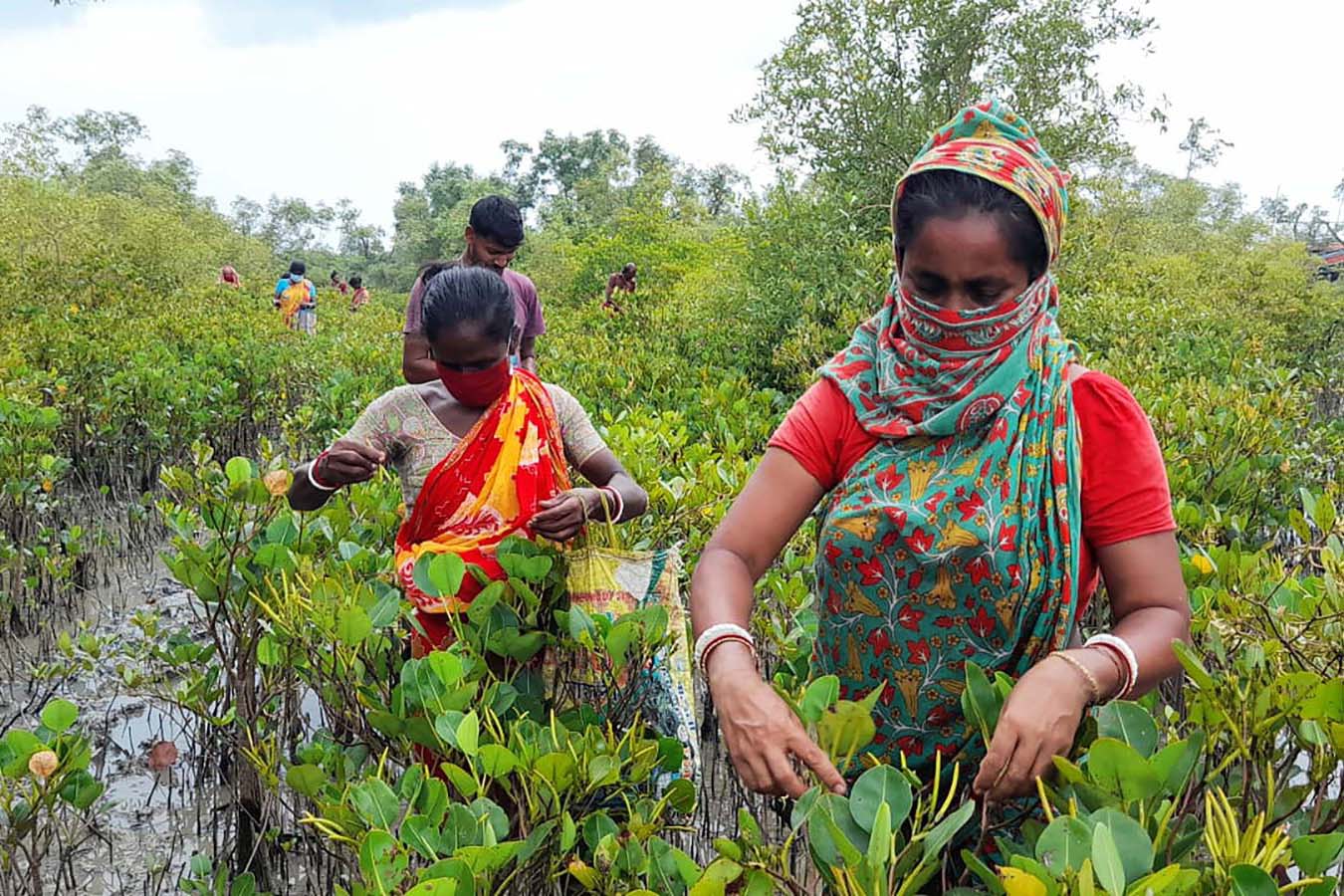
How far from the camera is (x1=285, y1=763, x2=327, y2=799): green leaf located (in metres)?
1.56

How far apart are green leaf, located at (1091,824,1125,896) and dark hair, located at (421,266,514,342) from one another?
1489 millimetres

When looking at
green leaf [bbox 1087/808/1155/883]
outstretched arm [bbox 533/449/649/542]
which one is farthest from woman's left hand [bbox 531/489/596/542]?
green leaf [bbox 1087/808/1155/883]

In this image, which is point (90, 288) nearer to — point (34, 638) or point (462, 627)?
point (34, 638)

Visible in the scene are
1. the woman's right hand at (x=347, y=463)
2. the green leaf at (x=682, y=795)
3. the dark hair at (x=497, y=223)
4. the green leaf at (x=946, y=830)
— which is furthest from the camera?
the dark hair at (x=497, y=223)

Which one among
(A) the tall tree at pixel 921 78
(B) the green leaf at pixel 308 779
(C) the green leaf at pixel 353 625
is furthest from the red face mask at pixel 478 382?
(A) the tall tree at pixel 921 78

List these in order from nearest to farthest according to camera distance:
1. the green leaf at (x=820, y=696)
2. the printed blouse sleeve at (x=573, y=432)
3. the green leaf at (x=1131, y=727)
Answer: the green leaf at (x=1131, y=727) → the green leaf at (x=820, y=696) → the printed blouse sleeve at (x=573, y=432)

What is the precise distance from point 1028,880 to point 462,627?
108 centimetres

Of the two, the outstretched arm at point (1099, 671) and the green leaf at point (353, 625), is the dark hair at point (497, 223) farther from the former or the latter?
the outstretched arm at point (1099, 671)

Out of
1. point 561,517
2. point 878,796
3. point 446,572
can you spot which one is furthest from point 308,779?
point 878,796

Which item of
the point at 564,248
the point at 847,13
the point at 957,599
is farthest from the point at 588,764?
the point at 564,248

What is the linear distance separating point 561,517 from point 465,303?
489 millimetres

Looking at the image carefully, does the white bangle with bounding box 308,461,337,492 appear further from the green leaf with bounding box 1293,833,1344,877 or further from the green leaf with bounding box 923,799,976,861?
the green leaf with bounding box 1293,833,1344,877

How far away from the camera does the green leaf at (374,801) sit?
4.04 ft

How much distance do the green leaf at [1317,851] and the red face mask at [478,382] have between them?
1.56 meters
